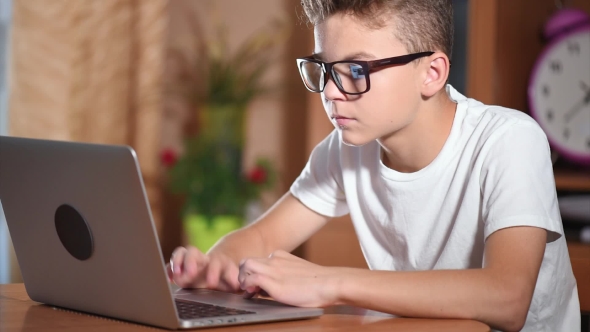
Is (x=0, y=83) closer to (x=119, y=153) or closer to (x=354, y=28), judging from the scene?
(x=354, y=28)

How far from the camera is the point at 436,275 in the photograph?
1.11 m

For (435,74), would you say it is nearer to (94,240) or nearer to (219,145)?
(94,240)

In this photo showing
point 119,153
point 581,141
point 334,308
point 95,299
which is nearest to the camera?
point 119,153

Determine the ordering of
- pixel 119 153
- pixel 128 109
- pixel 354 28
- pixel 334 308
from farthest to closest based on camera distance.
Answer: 1. pixel 128 109
2. pixel 354 28
3. pixel 334 308
4. pixel 119 153

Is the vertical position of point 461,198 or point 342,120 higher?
point 342,120

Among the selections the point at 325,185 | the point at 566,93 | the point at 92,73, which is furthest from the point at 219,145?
the point at 325,185

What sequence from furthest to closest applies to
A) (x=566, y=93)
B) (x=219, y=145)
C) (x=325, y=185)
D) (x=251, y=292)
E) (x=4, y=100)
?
(x=219, y=145) < (x=4, y=100) < (x=566, y=93) < (x=325, y=185) < (x=251, y=292)

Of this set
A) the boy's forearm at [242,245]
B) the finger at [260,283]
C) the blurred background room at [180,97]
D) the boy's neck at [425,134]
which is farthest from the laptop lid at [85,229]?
the blurred background room at [180,97]

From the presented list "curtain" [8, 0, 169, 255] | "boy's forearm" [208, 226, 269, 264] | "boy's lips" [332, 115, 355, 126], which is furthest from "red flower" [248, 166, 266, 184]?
"boy's lips" [332, 115, 355, 126]

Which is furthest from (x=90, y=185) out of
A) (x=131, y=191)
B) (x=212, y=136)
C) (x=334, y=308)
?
(x=212, y=136)

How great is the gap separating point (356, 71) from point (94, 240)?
53cm

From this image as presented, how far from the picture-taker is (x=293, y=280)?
110 centimetres

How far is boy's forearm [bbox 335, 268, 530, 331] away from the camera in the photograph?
109 cm

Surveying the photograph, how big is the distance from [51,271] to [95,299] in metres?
0.11
